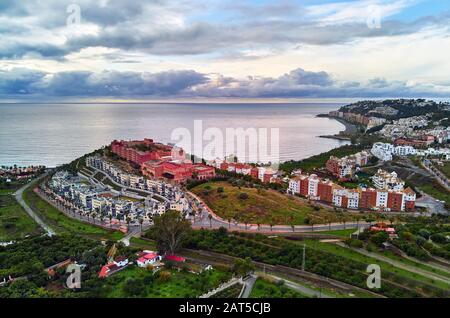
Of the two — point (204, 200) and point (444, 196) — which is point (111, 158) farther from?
point (444, 196)

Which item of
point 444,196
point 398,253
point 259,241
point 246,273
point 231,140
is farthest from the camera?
point 231,140

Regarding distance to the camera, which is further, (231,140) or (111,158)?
(231,140)

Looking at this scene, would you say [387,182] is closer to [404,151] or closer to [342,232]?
[342,232]

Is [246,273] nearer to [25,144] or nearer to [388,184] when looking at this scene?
[388,184]

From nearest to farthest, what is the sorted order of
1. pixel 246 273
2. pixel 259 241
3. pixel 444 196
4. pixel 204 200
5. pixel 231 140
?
pixel 246 273 < pixel 259 241 < pixel 204 200 < pixel 444 196 < pixel 231 140

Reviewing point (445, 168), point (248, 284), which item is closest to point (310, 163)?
point (445, 168)

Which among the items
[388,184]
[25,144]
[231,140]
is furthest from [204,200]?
[25,144]

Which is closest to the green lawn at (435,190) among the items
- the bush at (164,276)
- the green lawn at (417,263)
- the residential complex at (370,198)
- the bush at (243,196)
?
the residential complex at (370,198)
